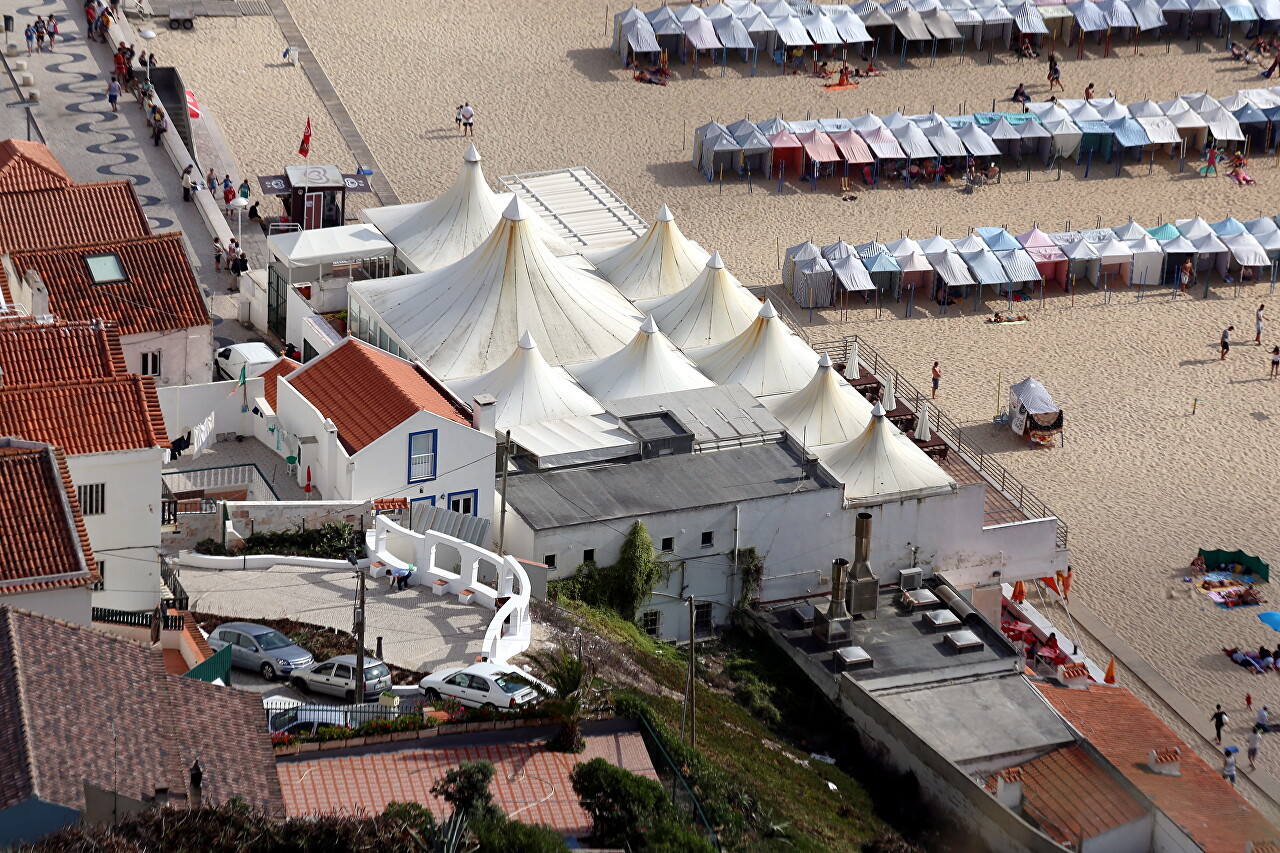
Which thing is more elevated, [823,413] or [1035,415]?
[823,413]

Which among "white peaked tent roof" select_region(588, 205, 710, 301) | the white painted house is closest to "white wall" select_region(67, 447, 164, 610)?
the white painted house

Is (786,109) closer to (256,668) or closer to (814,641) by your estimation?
(814,641)

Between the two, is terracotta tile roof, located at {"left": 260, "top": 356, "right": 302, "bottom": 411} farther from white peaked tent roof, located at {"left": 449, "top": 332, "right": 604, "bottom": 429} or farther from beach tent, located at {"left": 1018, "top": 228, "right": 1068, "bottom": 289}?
beach tent, located at {"left": 1018, "top": 228, "right": 1068, "bottom": 289}

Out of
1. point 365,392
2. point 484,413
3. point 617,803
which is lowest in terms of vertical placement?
point 484,413

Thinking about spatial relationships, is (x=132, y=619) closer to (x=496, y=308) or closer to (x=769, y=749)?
(x=769, y=749)

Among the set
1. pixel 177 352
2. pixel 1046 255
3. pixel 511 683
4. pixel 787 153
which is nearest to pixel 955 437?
pixel 1046 255

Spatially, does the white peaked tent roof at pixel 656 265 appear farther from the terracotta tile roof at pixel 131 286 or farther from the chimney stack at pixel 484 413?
the terracotta tile roof at pixel 131 286

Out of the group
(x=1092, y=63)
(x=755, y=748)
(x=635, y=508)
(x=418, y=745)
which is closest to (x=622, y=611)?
(x=635, y=508)

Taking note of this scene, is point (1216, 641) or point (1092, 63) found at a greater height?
point (1092, 63)
